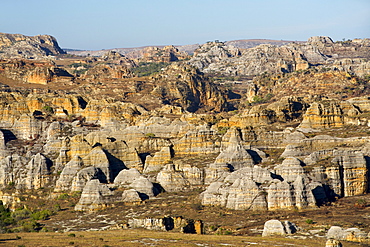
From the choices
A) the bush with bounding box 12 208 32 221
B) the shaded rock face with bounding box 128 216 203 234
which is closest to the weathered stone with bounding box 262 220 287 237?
the shaded rock face with bounding box 128 216 203 234

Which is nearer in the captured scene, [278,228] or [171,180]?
[278,228]

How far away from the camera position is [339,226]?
224 ft

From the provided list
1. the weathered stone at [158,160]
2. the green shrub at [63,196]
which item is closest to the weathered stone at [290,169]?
the weathered stone at [158,160]

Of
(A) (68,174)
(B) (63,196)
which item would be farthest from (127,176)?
(A) (68,174)

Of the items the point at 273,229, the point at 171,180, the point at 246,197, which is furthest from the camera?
the point at 171,180

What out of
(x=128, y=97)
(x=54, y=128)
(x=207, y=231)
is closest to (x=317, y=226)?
(x=207, y=231)

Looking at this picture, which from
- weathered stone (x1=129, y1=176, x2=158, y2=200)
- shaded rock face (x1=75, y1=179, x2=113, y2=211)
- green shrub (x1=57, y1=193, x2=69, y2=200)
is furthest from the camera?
green shrub (x1=57, y1=193, x2=69, y2=200)

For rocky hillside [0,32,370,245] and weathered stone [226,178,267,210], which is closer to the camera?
weathered stone [226,178,267,210]

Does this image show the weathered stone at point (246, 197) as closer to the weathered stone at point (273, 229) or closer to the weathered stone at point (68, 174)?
the weathered stone at point (273, 229)

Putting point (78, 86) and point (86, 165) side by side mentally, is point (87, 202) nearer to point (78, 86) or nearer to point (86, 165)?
point (86, 165)

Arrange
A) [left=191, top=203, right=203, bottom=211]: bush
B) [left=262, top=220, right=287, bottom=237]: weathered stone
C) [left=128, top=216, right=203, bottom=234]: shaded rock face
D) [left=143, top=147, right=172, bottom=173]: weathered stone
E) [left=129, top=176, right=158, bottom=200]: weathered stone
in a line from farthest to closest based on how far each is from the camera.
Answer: [left=143, top=147, right=172, bottom=173]: weathered stone, [left=129, top=176, right=158, bottom=200]: weathered stone, [left=191, top=203, right=203, bottom=211]: bush, [left=128, top=216, right=203, bottom=234]: shaded rock face, [left=262, top=220, right=287, bottom=237]: weathered stone

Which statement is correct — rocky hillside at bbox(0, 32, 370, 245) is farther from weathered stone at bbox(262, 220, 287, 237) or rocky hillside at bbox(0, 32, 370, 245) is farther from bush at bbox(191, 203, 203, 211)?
weathered stone at bbox(262, 220, 287, 237)

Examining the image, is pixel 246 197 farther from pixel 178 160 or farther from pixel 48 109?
pixel 48 109

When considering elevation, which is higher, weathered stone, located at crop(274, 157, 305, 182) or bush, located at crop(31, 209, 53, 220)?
weathered stone, located at crop(274, 157, 305, 182)
